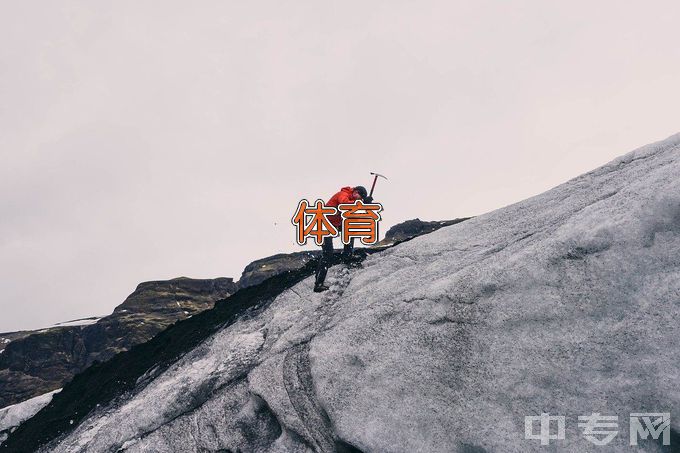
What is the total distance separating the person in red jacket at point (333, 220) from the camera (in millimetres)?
19266

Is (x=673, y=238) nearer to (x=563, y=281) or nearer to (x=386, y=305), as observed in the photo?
(x=563, y=281)

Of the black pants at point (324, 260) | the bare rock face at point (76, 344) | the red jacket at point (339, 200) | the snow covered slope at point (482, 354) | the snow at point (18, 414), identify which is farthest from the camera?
the bare rock face at point (76, 344)

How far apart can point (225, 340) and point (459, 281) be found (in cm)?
986

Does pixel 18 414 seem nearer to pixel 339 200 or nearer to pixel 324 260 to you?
pixel 324 260

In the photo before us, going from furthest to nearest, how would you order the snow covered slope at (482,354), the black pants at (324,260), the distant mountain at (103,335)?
the distant mountain at (103,335), the black pants at (324,260), the snow covered slope at (482,354)

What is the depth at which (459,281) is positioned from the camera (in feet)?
44.9

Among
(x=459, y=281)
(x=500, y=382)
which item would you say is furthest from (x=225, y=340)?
(x=500, y=382)
